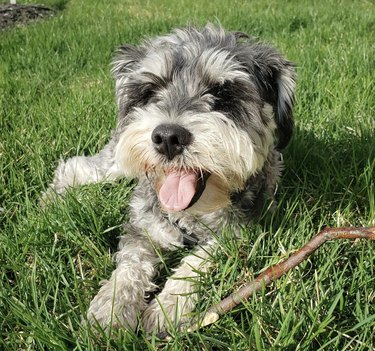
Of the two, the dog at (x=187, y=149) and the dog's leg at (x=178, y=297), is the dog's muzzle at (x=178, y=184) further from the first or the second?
the dog's leg at (x=178, y=297)

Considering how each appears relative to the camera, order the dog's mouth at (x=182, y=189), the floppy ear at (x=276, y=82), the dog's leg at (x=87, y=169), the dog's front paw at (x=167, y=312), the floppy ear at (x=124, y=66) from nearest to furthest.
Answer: the dog's front paw at (x=167, y=312)
the dog's mouth at (x=182, y=189)
the floppy ear at (x=276, y=82)
the floppy ear at (x=124, y=66)
the dog's leg at (x=87, y=169)

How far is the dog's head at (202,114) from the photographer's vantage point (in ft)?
9.15

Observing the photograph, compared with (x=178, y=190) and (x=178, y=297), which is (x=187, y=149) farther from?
(x=178, y=297)

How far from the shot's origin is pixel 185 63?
126 inches

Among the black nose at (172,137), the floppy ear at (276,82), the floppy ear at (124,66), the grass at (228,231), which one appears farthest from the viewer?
the floppy ear at (124,66)

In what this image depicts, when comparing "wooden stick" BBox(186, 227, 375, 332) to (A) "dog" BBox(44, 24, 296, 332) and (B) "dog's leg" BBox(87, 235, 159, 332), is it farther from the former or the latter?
(B) "dog's leg" BBox(87, 235, 159, 332)

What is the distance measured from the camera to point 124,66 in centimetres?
365

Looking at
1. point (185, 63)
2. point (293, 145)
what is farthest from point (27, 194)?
point (293, 145)

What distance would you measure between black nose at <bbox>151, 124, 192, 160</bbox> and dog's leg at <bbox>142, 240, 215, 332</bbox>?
2.20 ft

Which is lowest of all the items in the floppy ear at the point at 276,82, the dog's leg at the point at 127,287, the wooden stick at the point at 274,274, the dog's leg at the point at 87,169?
the dog's leg at the point at 87,169

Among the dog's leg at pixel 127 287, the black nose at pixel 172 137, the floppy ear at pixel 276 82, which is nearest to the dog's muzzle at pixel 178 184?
the black nose at pixel 172 137

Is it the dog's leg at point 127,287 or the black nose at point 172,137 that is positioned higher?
the black nose at point 172,137

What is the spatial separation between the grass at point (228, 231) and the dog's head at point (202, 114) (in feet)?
1.45

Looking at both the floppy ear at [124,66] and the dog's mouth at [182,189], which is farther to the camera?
the floppy ear at [124,66]
